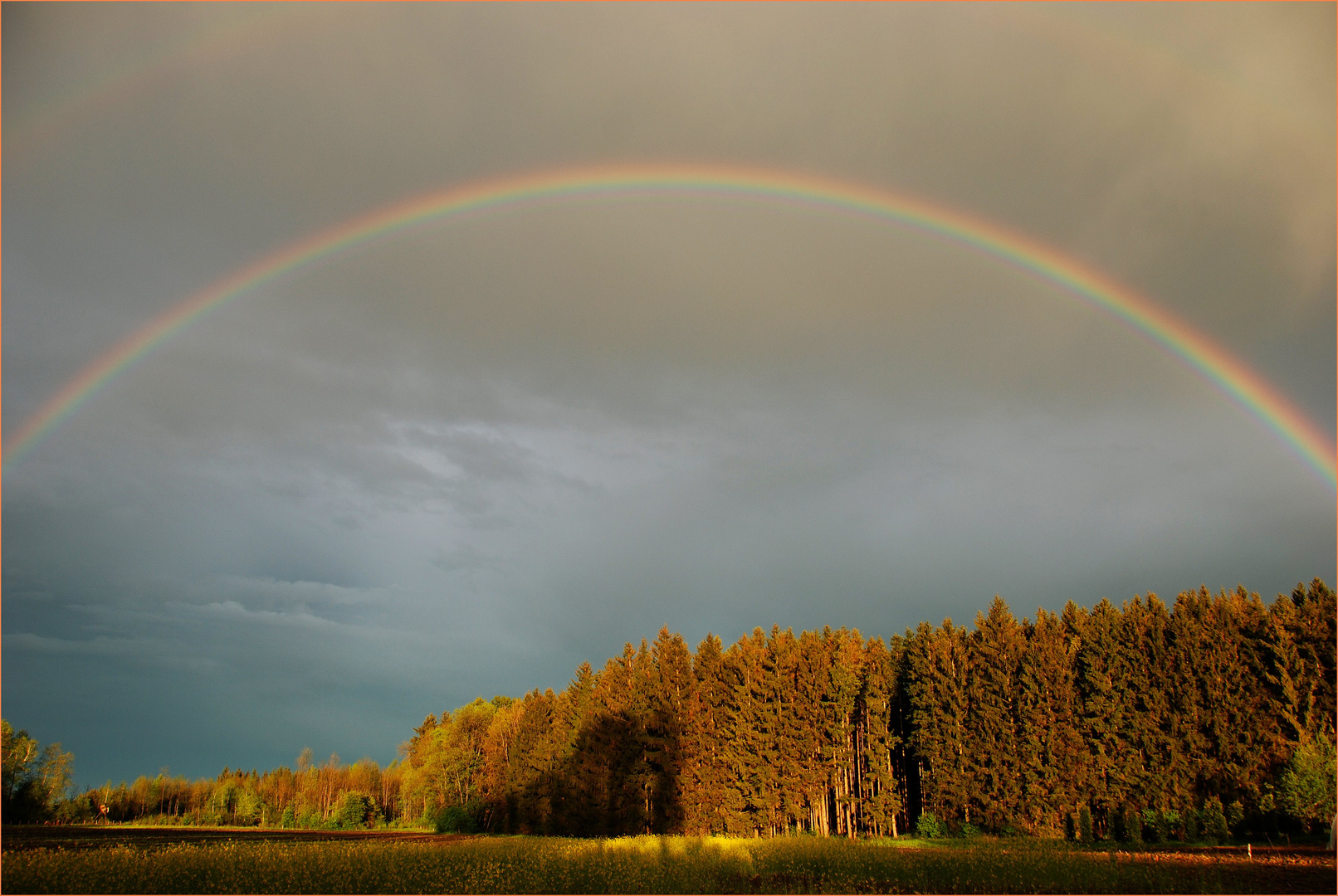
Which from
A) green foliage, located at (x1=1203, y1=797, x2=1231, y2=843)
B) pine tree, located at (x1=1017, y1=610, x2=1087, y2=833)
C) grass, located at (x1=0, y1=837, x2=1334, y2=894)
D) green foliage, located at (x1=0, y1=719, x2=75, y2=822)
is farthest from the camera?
green foliage, located at (x1=0, y1=719, x2=75, y2=822)

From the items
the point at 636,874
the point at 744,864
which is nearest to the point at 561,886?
the point at 636,874

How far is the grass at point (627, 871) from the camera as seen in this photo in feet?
74.6

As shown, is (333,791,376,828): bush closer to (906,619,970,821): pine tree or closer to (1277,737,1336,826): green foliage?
(906,619,970,821): pine tree

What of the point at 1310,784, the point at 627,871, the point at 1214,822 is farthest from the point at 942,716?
the point at 627,871

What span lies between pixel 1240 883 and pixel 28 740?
122 metres

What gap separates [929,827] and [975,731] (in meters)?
7.11

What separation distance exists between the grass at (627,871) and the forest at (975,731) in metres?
11.8

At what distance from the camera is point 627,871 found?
26.3 meters

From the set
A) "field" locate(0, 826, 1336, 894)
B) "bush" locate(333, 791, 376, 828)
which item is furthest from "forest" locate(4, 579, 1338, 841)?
"bush" locate(333, 791, 376, 828)

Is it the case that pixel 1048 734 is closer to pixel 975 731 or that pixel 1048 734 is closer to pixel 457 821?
pixel 975 731

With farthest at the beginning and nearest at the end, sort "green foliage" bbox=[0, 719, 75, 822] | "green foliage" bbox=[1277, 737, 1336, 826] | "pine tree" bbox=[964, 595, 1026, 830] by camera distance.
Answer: "green foliage" bbox=[0, 719, 75, 822] → "pine tree" bbox=[964, 595, 1026, 830] → "green foliage" bbox=[1277, 737, 1336, 826]

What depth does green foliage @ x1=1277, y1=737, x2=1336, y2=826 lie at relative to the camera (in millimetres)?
39438

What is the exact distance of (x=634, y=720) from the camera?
6009 centimetres

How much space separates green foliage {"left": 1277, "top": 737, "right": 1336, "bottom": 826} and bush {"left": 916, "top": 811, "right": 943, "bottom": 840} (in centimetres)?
1891
